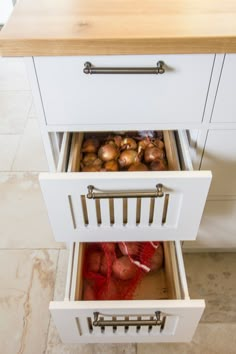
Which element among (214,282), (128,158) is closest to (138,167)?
(128,158)

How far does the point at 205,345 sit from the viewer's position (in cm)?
100

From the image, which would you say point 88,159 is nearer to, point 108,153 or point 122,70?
point 108,153

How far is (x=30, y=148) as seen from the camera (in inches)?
65.3

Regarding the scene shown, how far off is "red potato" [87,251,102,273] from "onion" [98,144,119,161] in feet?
0.98

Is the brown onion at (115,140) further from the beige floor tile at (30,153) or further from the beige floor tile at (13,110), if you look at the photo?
the beige floor tile at (13,110)

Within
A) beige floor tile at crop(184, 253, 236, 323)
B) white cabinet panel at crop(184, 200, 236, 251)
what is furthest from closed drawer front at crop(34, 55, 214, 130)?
beige floor tile at crop(184, 253, 236, 323)

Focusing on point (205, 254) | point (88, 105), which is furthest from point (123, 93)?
point (205, 254)

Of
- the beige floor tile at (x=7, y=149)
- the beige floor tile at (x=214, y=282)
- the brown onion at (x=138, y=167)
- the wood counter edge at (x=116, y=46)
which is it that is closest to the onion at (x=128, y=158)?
the brown onion at (x=138, y=167)

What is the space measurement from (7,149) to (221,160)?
112cm

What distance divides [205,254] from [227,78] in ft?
2.29

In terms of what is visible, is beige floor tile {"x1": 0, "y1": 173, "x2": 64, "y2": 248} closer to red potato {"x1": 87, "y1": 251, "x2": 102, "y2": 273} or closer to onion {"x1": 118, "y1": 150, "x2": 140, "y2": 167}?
red potato {"x1": 87, "y1": 251, "x2": 102, "y2": 273}

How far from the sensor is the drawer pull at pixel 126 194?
71 cm

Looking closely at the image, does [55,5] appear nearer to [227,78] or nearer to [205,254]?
[227,78]

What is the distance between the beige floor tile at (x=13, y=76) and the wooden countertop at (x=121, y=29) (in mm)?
1391
